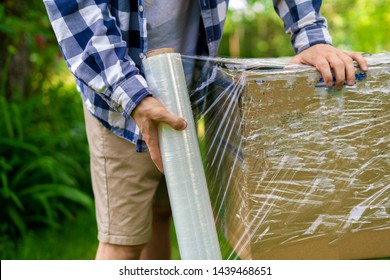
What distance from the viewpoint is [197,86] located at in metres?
1.72

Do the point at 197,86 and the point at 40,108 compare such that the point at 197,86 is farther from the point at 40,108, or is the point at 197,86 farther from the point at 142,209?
the point at 40,108

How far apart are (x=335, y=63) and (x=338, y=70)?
36 mm

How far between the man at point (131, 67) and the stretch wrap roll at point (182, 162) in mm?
35

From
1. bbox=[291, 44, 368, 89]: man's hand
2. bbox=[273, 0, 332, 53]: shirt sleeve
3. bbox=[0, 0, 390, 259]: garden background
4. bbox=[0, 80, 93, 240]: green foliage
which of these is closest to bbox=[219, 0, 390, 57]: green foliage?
bbox=[0, 0, 390, 259]: garden background

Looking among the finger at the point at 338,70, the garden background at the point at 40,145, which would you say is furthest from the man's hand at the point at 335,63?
the garden background at the point at 40,145

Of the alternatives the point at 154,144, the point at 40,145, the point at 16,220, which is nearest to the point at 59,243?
the point at 16,220

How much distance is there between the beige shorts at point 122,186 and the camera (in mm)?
1807

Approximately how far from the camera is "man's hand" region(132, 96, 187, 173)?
53.7 inches

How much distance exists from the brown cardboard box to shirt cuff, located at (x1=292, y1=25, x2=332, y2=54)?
24 centimetres

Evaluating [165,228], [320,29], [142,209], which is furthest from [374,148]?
[165,228]

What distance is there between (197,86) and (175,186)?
0.42m

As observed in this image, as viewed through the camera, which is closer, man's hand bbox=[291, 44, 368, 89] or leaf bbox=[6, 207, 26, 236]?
man's hand bbox=[291, 44, 368, 89]

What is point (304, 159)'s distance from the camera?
4.75ft

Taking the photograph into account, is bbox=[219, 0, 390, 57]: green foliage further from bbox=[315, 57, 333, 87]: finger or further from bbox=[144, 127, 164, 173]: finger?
bbox=[144, 127, 164, 173]: finger
